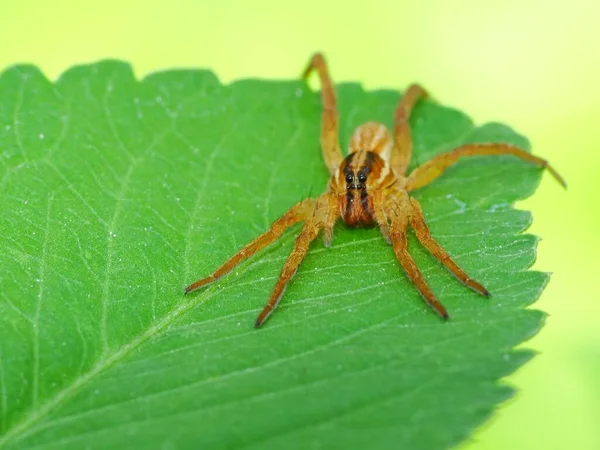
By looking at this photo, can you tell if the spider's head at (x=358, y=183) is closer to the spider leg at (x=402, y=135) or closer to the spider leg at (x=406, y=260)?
the spider leg at (x=406, y=260)

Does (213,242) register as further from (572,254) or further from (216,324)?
(572,254)

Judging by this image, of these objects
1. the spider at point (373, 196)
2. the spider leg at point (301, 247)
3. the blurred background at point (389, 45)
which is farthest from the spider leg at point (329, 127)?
the blurred background at point (389, 45)

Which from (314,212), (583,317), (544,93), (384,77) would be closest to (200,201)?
(314,212)

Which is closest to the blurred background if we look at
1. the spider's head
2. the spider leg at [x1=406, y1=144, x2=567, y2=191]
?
the spider leg at [x1=406, y1=144, x2=567, y2=191]

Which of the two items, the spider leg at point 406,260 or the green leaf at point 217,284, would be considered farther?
the spider leg at point 406,260

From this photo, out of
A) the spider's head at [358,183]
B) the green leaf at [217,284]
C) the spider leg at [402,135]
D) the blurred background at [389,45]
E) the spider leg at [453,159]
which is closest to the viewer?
the green leaf at [217,284]
